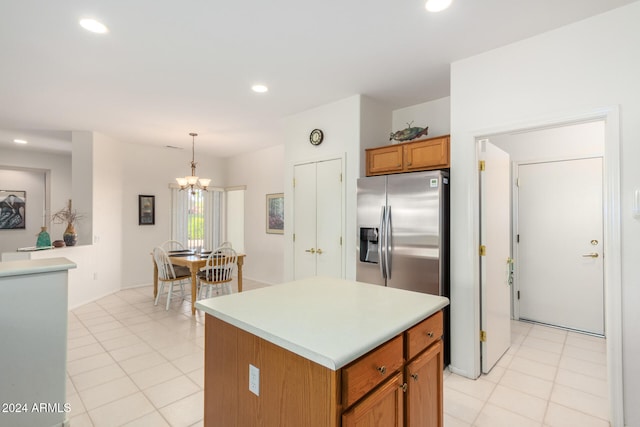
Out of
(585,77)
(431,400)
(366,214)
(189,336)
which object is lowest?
(189,336)

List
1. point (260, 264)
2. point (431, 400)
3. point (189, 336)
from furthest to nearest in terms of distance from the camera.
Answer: point (260, 264), point (189, 336), point (431, 400)

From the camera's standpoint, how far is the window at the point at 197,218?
21.4ft

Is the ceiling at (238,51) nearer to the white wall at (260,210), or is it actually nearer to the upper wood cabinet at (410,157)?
the upper wood cabinet at (410,157)

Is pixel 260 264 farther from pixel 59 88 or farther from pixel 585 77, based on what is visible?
pixel 585 77

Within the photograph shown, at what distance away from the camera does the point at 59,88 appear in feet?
11.0

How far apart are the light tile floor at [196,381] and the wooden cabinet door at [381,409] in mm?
1026

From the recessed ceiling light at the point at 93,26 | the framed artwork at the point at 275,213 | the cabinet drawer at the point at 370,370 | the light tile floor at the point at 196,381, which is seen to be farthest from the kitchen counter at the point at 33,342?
the framed artwork at the point at 275,213

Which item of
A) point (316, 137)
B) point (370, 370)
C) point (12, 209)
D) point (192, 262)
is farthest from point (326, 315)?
point (12, 209)

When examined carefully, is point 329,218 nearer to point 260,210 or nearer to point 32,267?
point 32,267

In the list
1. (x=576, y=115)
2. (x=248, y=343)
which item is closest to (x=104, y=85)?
(x=248, y=343)

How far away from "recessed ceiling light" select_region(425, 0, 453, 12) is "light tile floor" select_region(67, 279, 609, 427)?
2.69 meters

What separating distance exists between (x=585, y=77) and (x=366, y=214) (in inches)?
76.9

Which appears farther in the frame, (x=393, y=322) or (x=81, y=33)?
(x=81, y=33)

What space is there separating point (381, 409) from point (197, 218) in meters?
6.33
